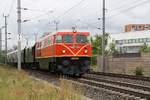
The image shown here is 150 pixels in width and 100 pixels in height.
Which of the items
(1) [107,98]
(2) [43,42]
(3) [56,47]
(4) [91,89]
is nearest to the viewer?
(1) [107,98]

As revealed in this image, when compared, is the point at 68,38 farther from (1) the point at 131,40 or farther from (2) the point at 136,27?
(2) the point at 136,27

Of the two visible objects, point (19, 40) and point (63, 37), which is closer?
point (63, 37)

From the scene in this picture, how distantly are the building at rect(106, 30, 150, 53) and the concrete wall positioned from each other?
8413cm

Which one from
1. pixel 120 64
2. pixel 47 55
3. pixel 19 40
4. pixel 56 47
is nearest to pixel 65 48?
pixel 56 47

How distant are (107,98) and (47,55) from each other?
14390 millimetres

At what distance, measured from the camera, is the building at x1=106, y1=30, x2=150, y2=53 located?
5074 inches

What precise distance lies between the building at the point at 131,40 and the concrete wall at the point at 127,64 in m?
84.1

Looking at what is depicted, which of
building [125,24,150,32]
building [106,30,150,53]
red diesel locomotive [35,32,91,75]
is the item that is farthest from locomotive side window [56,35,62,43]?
building [125,24,150,32]

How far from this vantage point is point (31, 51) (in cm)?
4166

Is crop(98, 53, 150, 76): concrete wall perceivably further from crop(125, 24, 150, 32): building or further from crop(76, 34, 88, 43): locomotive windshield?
crop(125, 24, 150, 32): building

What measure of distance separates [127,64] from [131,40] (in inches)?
3748

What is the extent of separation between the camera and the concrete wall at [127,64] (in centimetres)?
3494

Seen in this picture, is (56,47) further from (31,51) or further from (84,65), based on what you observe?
(31,51)

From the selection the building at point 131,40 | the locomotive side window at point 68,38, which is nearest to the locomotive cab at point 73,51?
the locomotive side window at point 68,38
